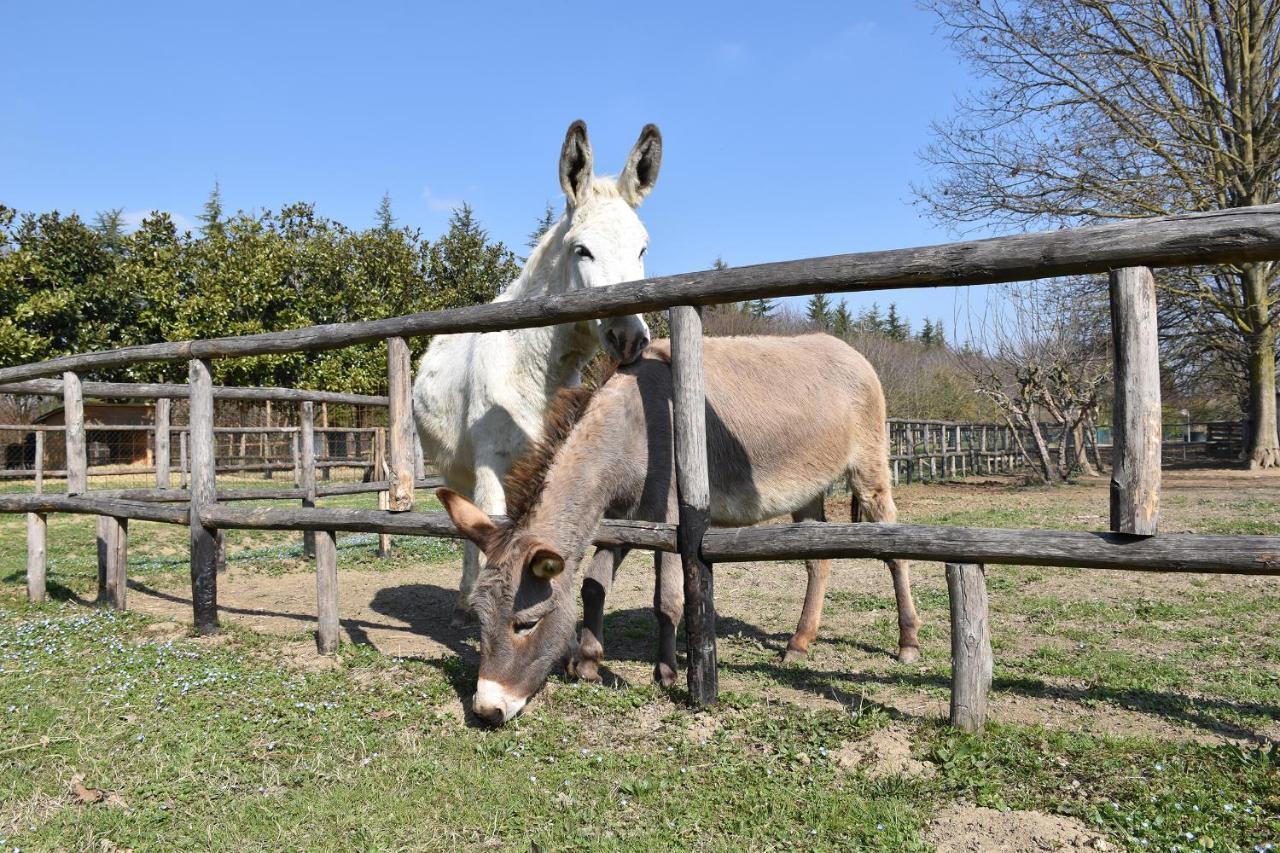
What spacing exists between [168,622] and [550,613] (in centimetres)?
387

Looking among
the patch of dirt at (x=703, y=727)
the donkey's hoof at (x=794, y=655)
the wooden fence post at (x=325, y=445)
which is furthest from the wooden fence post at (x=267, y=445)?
the patch of dirt at (x=703, y=727)

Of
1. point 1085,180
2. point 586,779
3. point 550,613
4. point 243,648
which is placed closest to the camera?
point 586,779

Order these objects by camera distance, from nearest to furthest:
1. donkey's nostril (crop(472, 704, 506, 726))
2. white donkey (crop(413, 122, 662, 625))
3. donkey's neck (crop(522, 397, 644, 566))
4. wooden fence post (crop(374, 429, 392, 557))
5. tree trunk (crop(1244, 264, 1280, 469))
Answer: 1. donkey's nostril (crop(472, 704, 506, 726))
2. donkey's neck (crop(522, 397, 644, 566))
3. white donkey (crop(413, 122, 662, 625))
4. wooden fence post (crop(374, 429, 392, 557))
5. tree trunk (crop(1244, 264, 1280, 469))

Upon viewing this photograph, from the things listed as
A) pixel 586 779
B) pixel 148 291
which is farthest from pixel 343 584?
pixel 148 291

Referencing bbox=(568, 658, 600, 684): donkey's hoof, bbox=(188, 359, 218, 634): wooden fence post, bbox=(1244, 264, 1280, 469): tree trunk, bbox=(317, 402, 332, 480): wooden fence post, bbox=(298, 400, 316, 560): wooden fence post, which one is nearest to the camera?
bbox=(568, 658, 600, 684): donkey's hoof

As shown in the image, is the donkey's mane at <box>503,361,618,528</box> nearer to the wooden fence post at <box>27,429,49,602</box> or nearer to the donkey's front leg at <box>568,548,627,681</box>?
the donkey's front leg at <box>568,548,627,681</box>

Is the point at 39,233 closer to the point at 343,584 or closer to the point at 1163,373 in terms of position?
the point at 343,584

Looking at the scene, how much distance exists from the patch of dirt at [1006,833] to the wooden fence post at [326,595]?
3.80 m

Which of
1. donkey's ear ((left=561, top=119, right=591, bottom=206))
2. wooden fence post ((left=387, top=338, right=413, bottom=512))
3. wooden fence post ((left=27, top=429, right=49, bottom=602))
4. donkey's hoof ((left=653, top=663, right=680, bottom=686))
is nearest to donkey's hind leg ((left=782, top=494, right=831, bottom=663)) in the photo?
donkey's hoof ((left=653, top=663, right=680, bottom=686))

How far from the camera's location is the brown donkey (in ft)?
11.2

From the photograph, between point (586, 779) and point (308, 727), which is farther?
point (308, 727)

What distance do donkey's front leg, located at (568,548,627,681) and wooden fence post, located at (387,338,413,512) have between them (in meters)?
1.23

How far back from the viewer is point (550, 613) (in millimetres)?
3480

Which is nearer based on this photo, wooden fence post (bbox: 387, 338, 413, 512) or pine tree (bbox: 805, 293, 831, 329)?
wooden fence post (bbox: 387, 338, 413, 512)
